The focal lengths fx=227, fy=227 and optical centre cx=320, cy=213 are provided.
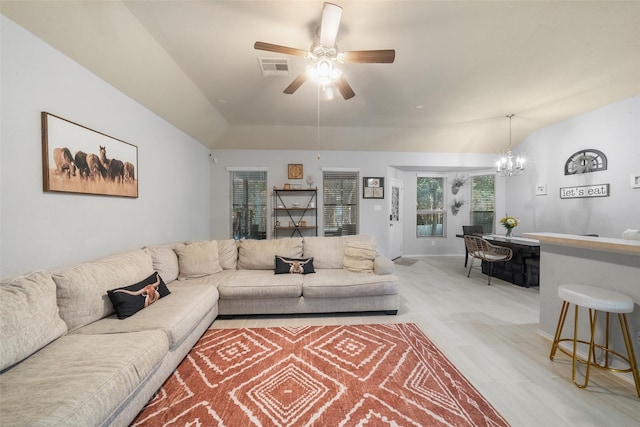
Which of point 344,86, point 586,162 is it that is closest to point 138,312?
point 344,86

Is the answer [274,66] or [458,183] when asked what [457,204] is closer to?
[458,183]

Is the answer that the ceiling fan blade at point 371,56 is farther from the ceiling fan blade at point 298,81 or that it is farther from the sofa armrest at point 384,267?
the sofa armrest at point 384,267

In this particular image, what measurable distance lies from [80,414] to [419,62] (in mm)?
3840

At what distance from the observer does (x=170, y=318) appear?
178cm

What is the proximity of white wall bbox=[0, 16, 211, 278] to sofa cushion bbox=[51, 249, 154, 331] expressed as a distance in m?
0.36

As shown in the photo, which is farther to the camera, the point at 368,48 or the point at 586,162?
the point at 586,162

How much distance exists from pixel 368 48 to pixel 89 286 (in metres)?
3.34

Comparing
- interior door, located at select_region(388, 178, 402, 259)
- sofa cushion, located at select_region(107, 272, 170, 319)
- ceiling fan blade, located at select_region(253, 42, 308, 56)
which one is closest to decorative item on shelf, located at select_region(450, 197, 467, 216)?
interior door, located at select_region(388, 178, 402, 259)

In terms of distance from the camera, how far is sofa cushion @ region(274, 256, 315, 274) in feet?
9.78

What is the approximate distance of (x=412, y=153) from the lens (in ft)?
18.2

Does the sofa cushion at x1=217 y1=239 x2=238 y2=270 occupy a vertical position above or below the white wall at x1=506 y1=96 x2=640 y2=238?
below

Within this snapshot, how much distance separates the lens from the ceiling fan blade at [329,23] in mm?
1628

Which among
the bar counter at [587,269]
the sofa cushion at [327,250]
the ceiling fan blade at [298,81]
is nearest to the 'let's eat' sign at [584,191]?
the bar counter at [587,269]

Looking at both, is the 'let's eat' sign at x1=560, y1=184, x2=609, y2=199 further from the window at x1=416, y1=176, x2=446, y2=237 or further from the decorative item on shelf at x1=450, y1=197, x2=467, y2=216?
the window at x1=416, y1=176, x2=446, y2=237
